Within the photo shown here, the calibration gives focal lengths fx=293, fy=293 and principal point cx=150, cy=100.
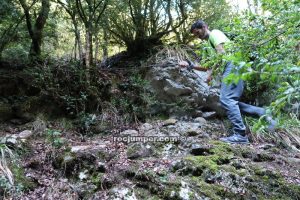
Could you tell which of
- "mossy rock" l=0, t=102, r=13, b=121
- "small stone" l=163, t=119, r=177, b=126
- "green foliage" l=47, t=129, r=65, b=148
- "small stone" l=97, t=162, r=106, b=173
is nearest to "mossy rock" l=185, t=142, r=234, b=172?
"small stone" l=97, t=162, r=106, b=173

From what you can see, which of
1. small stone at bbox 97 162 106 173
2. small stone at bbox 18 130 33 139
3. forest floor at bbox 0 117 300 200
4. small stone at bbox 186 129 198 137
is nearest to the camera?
forest floor at bbox 0 117 300 200

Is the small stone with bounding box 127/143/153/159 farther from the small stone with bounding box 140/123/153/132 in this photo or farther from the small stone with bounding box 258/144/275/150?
the small stone with bounding box 258/144/275/150

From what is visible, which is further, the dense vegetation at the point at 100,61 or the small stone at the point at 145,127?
the dense vegetation at the point at 100,61

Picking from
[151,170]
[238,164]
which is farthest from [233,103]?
[151,170]

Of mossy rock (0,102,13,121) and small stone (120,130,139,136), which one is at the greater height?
mossy rock (0,102,13,121)

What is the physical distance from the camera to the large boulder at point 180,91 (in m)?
4.77

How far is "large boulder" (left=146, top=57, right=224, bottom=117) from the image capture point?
4.77 meters

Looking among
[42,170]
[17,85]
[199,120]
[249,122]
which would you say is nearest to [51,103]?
[17,85]

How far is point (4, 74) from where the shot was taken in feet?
14.8

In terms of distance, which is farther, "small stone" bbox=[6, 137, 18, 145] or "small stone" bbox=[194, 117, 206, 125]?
"small stone" bbox=[194, 117, 206, 125]

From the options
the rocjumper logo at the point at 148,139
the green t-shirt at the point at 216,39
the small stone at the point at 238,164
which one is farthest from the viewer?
the green t-shirt at the point at 216,39

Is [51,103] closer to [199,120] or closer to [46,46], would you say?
[46,46]

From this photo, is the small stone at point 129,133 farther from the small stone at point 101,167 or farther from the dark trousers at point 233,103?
the dark trousers at point 233,103

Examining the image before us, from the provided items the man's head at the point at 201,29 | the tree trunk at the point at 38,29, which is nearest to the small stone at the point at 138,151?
the man's head at the point at 201,29
